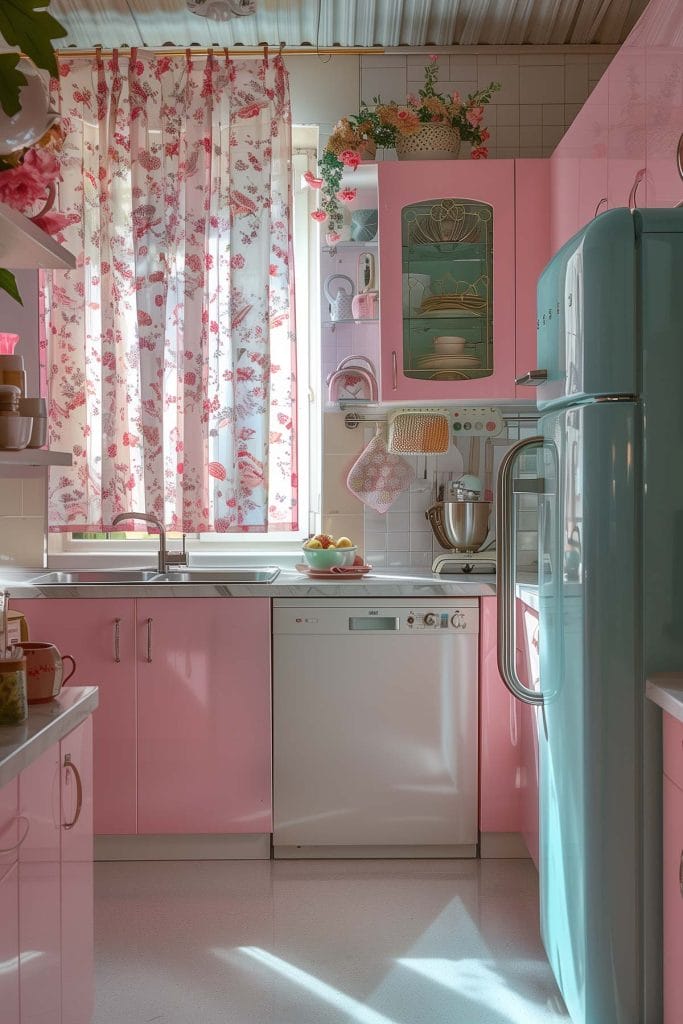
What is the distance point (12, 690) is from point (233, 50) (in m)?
3.01

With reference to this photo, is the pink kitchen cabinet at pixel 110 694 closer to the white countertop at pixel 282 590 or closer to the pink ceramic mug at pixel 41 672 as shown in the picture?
the white countertop at pixel 282 590

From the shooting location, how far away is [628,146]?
8.11ft

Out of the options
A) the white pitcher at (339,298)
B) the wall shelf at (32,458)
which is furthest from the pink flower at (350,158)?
the wall shelf at (32,458)

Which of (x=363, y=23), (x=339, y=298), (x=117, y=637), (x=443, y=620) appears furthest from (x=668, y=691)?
(x=363, y=23)

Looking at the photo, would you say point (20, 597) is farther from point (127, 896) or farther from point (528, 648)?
point (528, 648)

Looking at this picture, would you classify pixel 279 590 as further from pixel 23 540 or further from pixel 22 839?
pixel 22 839

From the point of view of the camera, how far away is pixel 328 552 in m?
3.50

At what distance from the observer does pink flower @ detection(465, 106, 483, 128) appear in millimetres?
3562

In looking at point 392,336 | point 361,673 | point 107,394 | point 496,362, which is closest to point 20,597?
point 107,394

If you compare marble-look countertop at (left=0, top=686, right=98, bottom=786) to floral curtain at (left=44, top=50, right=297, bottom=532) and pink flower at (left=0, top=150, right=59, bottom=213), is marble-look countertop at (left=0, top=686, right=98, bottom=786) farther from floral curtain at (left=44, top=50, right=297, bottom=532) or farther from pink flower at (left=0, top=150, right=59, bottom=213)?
floral curtain at (left=44, top=50, right=297, bottom=532)

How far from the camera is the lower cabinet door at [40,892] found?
4.78ft

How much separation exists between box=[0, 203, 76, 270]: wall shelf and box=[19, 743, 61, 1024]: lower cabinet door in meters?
0.80

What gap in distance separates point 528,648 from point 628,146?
141 centimetres

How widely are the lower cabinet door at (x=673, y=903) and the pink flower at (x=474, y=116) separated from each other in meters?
2.61
